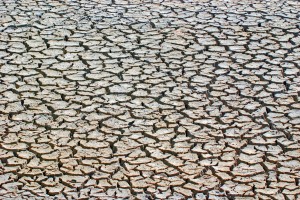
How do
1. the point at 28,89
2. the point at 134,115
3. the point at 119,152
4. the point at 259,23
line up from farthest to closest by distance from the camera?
the point at 259,23, the point at 28,89, the point at 134,115, the point at 119,152

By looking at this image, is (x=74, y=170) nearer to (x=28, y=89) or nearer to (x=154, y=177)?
(x=154, y=177)

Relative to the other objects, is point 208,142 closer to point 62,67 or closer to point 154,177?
point 154,177

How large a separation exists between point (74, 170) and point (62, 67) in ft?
2.11

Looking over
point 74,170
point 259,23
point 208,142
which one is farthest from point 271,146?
point 259,23

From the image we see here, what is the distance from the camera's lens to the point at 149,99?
2195 mm

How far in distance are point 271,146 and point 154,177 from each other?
0.34 meters

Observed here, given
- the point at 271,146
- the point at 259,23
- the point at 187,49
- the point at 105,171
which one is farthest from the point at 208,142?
the point at 259,23

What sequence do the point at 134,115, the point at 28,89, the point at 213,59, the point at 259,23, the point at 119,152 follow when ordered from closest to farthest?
1. the point at 119,152
2. the point at 134,115
3. the point at 28,89
4. the point at 213,59
5. the point at 259,23

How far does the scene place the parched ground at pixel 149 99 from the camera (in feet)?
5.85

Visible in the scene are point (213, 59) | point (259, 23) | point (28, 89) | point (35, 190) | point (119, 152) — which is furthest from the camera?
point (259, 23)

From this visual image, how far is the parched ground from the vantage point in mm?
1782

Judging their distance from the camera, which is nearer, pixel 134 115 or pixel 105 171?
pixel 105 171

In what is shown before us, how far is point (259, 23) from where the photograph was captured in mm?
2762

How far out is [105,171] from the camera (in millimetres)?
1812
